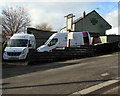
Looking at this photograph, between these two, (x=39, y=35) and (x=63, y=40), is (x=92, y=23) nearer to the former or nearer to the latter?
(x=39, y=35)

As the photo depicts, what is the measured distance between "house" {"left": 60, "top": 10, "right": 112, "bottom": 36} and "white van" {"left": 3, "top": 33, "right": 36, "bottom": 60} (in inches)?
1171

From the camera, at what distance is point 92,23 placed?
153ft

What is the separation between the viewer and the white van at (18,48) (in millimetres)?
13773

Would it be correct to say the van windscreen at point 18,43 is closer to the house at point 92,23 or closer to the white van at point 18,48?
the white van at point 18,48

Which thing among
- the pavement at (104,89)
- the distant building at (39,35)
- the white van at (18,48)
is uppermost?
the distant building at (39,35)

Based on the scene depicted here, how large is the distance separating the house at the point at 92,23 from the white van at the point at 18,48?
2974 centimetres

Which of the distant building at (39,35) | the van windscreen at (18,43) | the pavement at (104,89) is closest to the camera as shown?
the pavement at (104,89)

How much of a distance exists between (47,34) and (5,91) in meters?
26.0

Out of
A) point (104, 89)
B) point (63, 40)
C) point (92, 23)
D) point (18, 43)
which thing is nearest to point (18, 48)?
point (18, 43)

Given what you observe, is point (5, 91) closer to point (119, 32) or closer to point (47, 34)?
point (47, 34)

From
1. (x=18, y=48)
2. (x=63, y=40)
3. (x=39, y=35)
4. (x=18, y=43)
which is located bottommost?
(x=18, y=48)

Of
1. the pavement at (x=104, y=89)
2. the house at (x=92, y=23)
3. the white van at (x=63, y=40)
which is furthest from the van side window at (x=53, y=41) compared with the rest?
the house at (x=92, y=23)

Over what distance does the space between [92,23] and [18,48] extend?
118 feet

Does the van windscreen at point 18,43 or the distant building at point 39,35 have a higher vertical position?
the distant building at point 39,35
